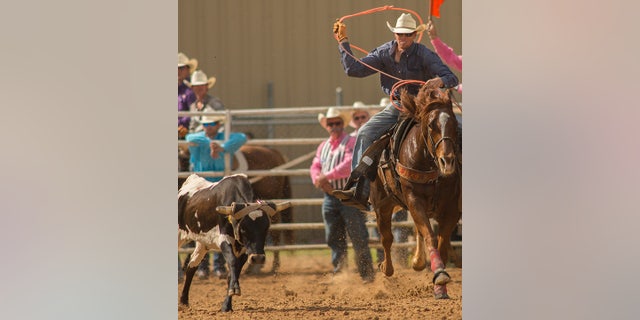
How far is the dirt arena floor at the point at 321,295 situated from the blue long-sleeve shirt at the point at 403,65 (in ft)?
3.82

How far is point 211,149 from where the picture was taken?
713 cm

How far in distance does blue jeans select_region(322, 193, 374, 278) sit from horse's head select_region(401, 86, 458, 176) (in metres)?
0.72

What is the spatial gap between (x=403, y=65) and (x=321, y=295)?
160 cm

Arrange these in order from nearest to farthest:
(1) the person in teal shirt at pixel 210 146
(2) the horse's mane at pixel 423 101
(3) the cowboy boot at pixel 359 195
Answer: (2) the horse's mane at pixel 423 101, (3) the cowboy boot at pixel 359 195, (1) the person in teal shirt at pixel 210 146

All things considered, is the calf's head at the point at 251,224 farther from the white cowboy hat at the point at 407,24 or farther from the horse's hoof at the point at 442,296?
the white cowboy hat at the point at 407,24

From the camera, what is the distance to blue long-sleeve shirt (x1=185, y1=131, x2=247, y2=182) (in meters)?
7.05

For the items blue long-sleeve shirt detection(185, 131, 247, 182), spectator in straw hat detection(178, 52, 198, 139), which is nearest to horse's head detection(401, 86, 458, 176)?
blue long-sleeve shirt detection(185, 131, 247, 182)

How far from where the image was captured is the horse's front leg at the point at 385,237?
667 centimetres

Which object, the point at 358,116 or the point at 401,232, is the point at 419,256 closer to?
the point at 401,232

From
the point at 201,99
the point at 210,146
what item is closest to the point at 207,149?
the point at 210,146

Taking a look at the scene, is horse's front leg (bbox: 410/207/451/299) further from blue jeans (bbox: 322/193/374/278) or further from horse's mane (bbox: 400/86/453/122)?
horse's mane (bbox: 400/86/453/122)

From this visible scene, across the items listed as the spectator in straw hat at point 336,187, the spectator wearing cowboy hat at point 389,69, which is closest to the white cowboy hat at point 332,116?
the spectator in straw hat at point 336,187

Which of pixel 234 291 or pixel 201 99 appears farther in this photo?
pixel 201 99
